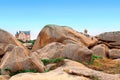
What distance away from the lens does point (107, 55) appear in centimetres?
3525

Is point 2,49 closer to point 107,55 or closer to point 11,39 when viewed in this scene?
point 11,39

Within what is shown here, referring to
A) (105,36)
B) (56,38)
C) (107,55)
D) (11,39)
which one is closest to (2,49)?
(11,39)

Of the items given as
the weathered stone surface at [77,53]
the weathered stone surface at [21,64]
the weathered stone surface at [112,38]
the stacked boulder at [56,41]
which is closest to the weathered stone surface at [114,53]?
the stacked boulder at [56,41]

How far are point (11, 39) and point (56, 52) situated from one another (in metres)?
3.43

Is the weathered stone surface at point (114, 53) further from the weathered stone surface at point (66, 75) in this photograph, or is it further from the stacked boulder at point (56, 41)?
the weathered stone surface at point (66, 75)

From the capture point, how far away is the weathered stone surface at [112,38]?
126ft

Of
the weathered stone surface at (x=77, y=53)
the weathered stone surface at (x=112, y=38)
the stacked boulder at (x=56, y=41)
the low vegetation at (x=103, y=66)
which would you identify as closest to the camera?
the low vegetation at (x=103, y=66)

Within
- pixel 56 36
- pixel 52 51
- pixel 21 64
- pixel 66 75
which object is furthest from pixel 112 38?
pixel 66 75

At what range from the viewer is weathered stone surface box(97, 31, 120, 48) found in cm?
3846

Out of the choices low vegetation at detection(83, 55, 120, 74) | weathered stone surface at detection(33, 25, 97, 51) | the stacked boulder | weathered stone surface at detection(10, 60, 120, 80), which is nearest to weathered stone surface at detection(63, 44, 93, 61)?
the stacked boulder

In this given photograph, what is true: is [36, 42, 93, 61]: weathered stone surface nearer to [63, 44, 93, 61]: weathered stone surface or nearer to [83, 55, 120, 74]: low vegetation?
[63, 44, 93, 61]: weathered stone surface

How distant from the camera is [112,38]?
38906mm

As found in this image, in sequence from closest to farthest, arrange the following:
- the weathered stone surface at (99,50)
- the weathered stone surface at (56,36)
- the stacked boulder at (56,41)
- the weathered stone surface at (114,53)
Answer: the stacked boulder at (56,41) < the weathered stone surface at (56,36) < the weathered stone surface at (99,50) < the weathered stone surface at (114,53)

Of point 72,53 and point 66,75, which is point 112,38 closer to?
point 72,53
